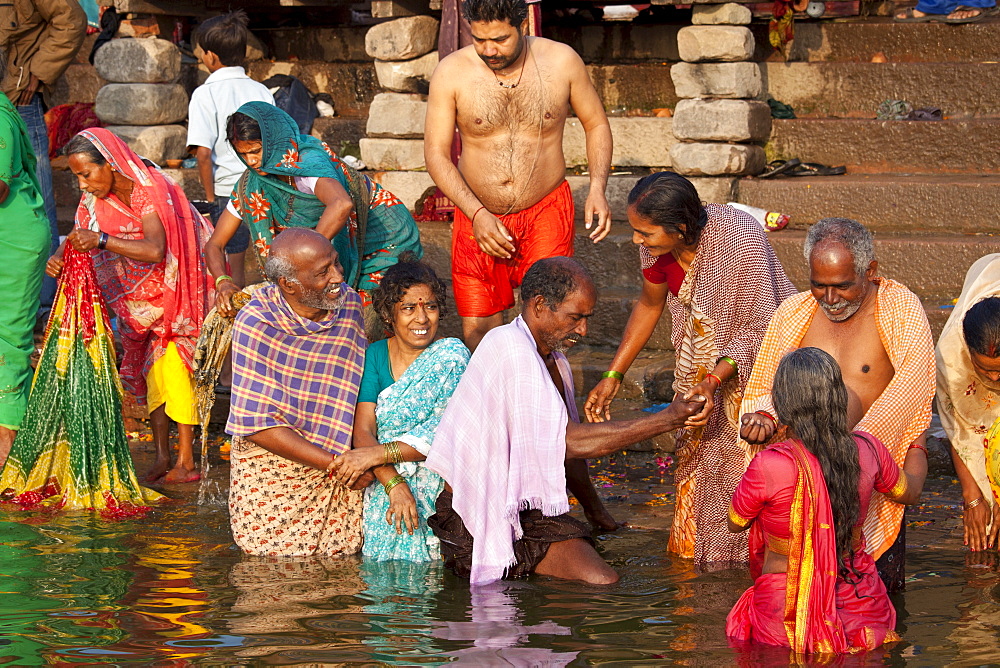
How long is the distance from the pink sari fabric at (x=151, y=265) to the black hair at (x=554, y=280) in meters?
2.66

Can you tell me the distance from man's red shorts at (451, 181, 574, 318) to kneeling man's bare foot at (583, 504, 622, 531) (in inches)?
47.7

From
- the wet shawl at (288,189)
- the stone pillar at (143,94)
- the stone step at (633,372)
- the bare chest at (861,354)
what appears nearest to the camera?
the bare chest at (861,354)

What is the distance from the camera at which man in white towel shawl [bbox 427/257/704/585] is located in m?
5.07

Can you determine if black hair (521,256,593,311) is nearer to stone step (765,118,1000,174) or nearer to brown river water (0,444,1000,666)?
brown river water (0,444,1000,666)

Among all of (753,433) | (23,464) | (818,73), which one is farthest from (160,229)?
(818,73)

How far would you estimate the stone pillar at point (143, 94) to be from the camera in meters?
10.4

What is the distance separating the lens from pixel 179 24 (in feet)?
36.0

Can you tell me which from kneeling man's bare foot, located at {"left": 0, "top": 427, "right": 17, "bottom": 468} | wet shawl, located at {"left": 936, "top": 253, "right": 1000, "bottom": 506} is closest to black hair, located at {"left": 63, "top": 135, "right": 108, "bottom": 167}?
kneeling man's bare foot, located at {"left": 0, "top": 427, "right": 17, "bottom": 468}

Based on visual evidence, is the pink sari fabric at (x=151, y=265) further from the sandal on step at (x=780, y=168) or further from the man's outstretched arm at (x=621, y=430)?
the sandal on step at (x=780, y=168)

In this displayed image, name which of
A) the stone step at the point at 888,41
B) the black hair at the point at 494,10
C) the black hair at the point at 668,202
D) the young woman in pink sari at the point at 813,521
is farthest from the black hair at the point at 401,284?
the stone step at the point at 888,41

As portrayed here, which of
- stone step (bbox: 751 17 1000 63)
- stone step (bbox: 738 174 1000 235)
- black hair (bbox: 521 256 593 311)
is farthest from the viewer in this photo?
stone step (bbox: 751 17 1000 63)

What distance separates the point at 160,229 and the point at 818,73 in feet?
16.5

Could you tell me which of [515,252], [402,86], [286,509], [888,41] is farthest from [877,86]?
[286,509]

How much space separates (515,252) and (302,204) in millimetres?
1161
